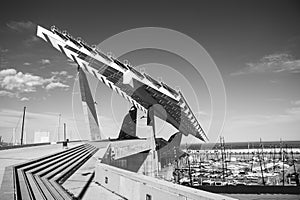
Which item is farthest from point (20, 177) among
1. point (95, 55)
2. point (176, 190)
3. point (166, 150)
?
point (166, 150)

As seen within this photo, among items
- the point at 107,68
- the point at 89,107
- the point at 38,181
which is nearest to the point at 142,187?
the point at 38,181

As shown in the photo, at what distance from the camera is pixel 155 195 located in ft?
15.8

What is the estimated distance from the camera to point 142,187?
17.8 feet

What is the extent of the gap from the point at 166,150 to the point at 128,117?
12.8 metres

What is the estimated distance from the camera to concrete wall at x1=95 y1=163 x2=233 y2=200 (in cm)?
388

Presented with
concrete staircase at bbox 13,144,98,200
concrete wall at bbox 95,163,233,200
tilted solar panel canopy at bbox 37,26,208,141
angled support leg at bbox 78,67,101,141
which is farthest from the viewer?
angled support leg at bbox 78,67,101,141

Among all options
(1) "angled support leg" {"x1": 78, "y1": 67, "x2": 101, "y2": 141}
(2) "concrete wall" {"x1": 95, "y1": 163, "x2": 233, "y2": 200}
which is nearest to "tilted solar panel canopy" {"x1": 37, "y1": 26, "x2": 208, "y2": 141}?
(1) "angled support leg" {"x1": 78, "y1": 67, "x2": 101, "y2": 141}

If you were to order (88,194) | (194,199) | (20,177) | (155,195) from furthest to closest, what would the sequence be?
(88,194) < (20,177) < (155,195) < (194,199)

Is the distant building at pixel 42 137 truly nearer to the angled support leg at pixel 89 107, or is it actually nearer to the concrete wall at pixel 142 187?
the angled support leg at pixel 89 107

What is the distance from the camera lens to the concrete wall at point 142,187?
12.7 ft

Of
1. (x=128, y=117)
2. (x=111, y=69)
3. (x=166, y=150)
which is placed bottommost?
(x=166, y=150)

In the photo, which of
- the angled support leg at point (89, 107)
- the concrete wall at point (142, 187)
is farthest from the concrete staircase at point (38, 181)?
the angled support leg at point (89, 107)

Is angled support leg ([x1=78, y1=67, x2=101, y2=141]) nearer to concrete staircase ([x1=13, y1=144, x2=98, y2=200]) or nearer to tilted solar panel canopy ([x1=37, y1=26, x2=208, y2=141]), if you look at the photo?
tilted solar panel canopy ([x1=37, y1=26, x2=208, y2=141])

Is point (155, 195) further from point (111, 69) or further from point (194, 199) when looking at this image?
point (111, 69)
